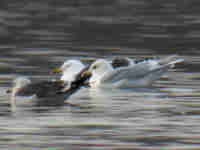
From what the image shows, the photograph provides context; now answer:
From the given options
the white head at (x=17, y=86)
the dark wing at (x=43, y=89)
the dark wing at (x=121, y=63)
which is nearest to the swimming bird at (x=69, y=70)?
the dark wing at (x=121, y=63)

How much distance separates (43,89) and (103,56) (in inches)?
276

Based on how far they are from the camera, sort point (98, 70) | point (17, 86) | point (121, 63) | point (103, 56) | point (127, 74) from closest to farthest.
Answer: point (17, 86)
point (127, 74)
point (98, 70)
point (121, 63)
point (103, 56)

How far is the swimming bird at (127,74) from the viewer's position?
18922 millimetres

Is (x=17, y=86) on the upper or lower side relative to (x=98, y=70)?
lower

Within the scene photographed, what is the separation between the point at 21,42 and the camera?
26.0 metres

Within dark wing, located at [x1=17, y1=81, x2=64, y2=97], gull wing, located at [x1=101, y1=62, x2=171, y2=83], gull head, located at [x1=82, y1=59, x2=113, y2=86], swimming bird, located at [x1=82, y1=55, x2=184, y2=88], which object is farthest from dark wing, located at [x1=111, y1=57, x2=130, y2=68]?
dark wing, located at [x1=17, y1=81, x2=64, y2=97]

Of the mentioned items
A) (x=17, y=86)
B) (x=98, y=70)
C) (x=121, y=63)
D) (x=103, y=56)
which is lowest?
(x=17, y=86)

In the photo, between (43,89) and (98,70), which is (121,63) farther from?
(43,89)

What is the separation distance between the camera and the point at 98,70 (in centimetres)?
1936

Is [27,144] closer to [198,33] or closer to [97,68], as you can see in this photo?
[97,68]

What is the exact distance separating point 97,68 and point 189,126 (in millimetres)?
6026

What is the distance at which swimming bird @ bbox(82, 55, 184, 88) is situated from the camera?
745 inches

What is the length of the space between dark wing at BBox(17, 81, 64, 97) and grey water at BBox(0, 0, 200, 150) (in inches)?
13.1

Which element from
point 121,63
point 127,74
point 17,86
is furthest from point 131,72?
point 17,86
